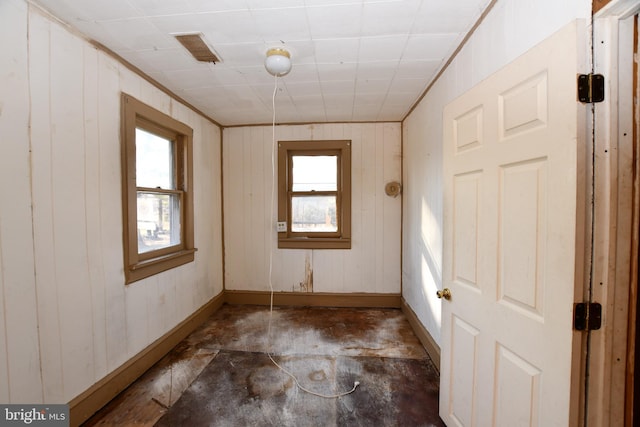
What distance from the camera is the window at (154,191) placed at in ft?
6.54

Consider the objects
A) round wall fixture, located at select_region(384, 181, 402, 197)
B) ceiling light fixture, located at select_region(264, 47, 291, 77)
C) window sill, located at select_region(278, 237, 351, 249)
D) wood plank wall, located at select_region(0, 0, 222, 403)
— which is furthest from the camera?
window sill, located at select_region(278, 237, 351, 249)

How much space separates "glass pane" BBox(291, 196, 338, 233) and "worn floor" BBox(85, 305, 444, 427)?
122 cm

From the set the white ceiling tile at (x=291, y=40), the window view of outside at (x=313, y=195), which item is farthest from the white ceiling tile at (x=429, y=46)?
the window view of outside at (x=313, y=195)

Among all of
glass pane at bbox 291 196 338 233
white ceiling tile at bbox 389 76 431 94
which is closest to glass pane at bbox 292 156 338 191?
glass pane at bbox 291 196 338 233

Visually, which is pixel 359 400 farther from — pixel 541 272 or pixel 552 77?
pixel 552 77

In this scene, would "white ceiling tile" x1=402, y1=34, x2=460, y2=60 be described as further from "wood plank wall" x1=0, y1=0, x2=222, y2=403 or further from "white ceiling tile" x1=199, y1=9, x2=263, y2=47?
"wood plank wall" x1=0, y1=0, x2=222, y2=403

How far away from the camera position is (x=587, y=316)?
→ 86 centimetres

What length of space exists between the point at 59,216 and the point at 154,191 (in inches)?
34.5

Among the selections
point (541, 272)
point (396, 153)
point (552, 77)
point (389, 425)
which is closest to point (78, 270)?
point (389, 425)

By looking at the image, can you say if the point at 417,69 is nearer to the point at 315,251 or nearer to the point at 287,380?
the point at 315,251

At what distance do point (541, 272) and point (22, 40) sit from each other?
2.60 m

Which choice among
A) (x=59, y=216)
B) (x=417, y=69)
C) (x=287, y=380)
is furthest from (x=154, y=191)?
(x=417, y=69)

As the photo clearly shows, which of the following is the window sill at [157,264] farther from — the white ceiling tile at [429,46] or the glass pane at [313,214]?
the white ceiling tile at [429,46]

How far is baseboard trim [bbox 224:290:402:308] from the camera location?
3.47 meters
